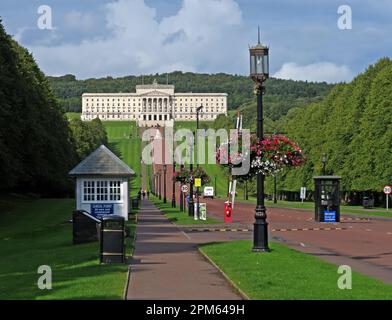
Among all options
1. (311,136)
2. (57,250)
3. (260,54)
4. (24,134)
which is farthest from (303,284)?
(311,136)

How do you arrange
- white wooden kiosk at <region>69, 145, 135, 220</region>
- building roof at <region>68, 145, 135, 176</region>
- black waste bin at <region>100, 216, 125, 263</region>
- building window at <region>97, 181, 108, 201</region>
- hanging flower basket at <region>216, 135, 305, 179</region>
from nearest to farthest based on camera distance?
black waste bin at <region>100, 216, 125, 263</region>, hanging flower basket at <region>216, 135, 305, 179</region>, white wooden kiosk at <region>69, 145, 135, 220</region>, building roof at <region>68, 145, 135, 176</region>, building window at <region>97, 181, 108, 201</region>

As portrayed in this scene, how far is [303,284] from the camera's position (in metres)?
15.7

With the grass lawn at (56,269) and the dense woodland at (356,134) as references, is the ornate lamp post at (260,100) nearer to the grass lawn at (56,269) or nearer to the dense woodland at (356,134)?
the grass lawn at (56,269)

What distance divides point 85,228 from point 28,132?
131 ft

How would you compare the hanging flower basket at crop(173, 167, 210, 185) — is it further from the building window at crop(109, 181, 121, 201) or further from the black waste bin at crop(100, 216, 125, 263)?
the black waste bin at crop(100, 216, 125, 263)

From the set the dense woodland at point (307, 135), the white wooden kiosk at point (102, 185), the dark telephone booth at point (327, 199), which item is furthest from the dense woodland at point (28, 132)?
the dark telephone booth at point (327, 199)

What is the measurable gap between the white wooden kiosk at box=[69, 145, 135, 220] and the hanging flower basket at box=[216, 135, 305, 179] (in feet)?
74.2

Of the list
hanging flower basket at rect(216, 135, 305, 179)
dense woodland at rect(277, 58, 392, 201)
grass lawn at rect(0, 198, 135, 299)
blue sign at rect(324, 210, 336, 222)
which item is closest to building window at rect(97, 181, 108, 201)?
grass lawn at rect(0, 198, 135, 299)

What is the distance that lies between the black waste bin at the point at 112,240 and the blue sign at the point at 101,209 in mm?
24684

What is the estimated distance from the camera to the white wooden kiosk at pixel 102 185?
4556cm

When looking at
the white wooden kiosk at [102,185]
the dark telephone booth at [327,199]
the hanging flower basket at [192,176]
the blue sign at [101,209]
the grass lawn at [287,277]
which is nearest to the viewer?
the grass lawn at [287,277]

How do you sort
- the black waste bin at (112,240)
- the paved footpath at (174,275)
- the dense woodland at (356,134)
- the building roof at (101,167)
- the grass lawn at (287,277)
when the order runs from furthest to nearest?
the dense woodland at (356,134) → the building roof at (101,167) → the black waste bin at (112,240) → the paved footpath at (174,275) → the grass lawn at (287,277)

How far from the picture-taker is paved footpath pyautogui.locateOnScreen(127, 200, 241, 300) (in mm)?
14555

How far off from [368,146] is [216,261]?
213 feet
